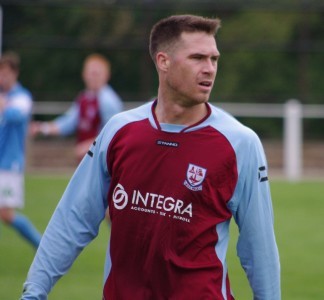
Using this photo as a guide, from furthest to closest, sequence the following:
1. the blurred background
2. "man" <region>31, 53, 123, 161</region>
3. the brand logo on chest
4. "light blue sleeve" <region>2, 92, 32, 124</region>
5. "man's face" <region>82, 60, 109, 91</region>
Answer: the blurred background, "man's face" <region>82, 60, 109, 91</region>, "man" <region>31, 53, 123, 161</region>, "light blue sleeve" <region>2, 92, 32, 124</region>, the brand logo on chest

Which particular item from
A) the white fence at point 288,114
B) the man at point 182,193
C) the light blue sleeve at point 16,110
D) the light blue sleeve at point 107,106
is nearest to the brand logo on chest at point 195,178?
the man at point 182,193

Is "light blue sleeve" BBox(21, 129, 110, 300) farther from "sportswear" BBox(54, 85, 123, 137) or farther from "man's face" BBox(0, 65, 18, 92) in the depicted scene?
"sportswear" BBox(54, 85, 123, 137)

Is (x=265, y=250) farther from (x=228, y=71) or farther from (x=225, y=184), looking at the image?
(x=228, y=71)

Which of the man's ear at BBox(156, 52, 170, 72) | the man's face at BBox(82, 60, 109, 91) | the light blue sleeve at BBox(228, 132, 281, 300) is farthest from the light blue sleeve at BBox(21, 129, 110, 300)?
the man's face at BBox(82, 60, 109, 91)

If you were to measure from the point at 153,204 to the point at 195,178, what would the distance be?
0.23 m

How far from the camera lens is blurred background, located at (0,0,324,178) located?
911 inches

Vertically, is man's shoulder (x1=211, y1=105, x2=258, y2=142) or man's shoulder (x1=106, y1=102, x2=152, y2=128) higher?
man's shoulder (x1=106, y1=102, x2=152, y2=128)

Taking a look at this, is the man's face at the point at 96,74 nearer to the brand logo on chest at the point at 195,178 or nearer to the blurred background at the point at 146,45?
the brand logo on chest at the point at 195,178

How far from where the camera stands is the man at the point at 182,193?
14.7 feet

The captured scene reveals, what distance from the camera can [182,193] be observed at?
449 cm

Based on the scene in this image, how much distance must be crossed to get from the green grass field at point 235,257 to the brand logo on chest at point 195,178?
419 cm

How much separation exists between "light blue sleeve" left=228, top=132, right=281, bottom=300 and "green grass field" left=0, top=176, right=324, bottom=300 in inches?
162

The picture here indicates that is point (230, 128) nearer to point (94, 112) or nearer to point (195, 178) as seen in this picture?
point (195, 178)

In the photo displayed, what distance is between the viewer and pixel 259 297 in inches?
179
